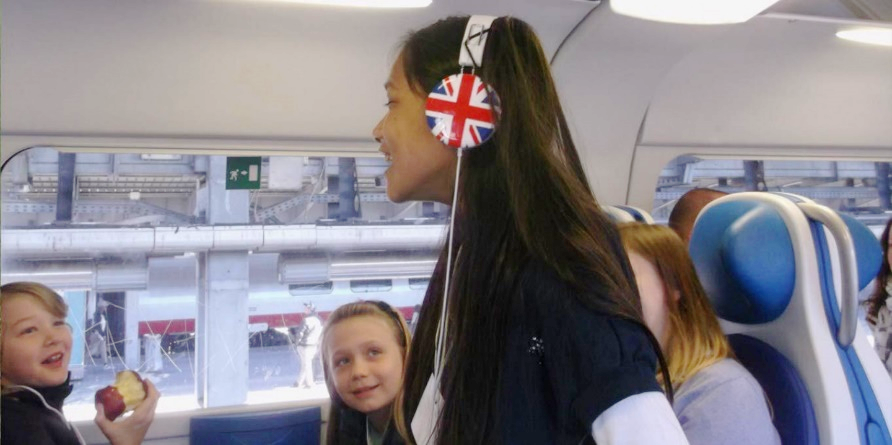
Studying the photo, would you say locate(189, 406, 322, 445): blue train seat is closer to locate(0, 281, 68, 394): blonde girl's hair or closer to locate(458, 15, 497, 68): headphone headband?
locate(0, 281, 68, 394): blonde girl's hair

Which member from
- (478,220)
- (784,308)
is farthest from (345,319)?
(478,220)

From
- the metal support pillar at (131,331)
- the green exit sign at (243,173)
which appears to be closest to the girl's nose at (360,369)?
the green exit sign at (243,173)

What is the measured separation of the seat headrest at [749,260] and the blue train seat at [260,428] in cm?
191

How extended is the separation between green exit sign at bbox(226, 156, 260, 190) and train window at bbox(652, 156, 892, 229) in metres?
1.93

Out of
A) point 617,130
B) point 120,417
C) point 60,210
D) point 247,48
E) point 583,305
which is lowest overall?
point 120,417

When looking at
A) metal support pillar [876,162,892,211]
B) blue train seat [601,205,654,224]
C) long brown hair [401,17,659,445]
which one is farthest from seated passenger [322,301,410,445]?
metal support pillar [876,162,892,211]

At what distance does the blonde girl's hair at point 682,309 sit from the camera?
6.38 ft

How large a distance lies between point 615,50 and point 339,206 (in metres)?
1.38

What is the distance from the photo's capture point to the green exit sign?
10.7 ft

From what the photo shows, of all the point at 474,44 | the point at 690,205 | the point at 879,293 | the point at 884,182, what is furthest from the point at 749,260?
the point at 884,182

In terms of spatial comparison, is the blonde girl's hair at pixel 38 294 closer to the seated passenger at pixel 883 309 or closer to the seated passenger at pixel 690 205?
the seated passenger at pixel 690 205

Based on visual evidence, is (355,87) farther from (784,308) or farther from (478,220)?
(478,220)

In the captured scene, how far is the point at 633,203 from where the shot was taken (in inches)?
153

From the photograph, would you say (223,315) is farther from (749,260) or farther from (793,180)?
(793,180)
